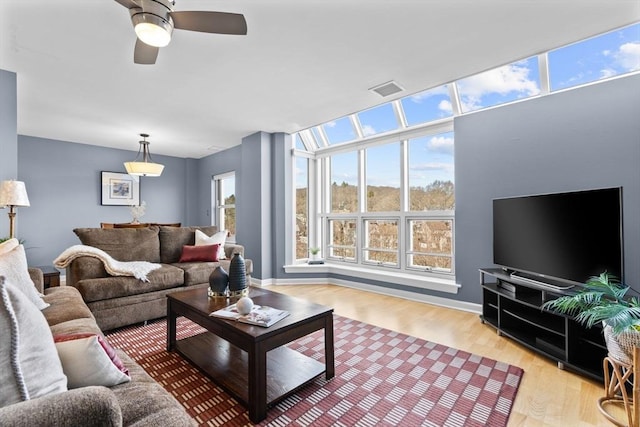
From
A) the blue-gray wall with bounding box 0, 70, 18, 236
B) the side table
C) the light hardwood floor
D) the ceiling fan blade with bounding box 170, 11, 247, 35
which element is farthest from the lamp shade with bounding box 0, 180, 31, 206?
the light hardwood floor

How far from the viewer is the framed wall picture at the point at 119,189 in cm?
579

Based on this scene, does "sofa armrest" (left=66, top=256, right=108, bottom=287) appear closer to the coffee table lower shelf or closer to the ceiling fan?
the coffee table lower shelf

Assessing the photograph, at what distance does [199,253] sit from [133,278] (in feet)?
3.02

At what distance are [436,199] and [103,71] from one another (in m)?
3.92

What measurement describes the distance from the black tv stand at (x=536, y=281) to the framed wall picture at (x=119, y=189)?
259 inches

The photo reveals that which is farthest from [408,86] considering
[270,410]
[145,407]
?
[145,407]

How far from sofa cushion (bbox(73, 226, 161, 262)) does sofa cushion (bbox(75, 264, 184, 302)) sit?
0.49m

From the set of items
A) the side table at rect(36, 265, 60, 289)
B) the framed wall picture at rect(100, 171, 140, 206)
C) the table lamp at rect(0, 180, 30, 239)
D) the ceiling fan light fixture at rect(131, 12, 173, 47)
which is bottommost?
the side table at rect(36, 265, 60, 289)

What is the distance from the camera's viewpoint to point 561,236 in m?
2.37

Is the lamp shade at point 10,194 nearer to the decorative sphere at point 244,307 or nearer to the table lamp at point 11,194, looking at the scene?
the table lamp at point 11,194

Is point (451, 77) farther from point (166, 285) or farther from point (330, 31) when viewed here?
point (166, 285)

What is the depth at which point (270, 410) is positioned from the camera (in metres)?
1.70

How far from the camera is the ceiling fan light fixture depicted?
164cm

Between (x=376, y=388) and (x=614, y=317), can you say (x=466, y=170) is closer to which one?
(x=614, y=317)
